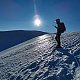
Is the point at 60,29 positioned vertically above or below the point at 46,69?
above

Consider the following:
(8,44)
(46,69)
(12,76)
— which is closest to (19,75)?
(12,76)

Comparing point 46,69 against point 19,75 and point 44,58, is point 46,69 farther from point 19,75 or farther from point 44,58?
point 44,58

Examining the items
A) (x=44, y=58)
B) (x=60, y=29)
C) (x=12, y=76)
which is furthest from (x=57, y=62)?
(x=60, y=29)

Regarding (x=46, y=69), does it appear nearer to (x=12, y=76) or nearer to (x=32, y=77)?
(x=32, y=77)

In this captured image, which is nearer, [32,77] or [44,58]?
[32,77]

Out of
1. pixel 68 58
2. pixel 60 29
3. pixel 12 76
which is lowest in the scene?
pixel 12 76

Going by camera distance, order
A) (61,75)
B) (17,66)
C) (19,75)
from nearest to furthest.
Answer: (61,75) → (19,75) → (17,66)

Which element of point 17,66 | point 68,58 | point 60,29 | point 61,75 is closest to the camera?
point 61,75

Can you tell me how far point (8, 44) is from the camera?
37.4 m

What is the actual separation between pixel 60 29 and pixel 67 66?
4.83 metres

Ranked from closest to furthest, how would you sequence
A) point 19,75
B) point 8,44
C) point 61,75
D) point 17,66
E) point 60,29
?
point 61,75 → point 19,75 → point 17,66 → point 60,29 → point 8,44

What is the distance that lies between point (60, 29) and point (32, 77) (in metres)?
5.64

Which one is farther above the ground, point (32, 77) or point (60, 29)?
point (60, 29)

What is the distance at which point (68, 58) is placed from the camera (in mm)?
11672
